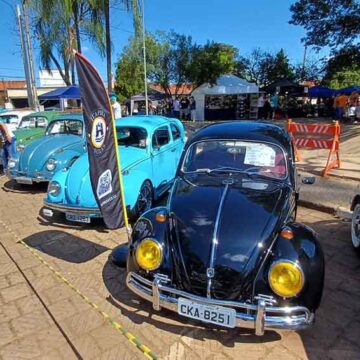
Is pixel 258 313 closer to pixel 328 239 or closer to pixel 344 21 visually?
pixel 328 239

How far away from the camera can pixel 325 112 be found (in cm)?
2392

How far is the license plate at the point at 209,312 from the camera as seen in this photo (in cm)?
256

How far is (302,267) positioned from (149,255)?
1330 millimetres

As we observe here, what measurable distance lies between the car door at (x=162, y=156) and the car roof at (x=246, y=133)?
69.9 inches

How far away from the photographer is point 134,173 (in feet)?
18.1

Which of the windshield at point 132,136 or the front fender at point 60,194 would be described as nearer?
the front fender at point 60,194

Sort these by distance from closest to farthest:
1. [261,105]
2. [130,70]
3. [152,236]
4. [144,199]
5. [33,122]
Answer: [152,236] < [144,199] < [33,122] < [261,105] < [130,70]

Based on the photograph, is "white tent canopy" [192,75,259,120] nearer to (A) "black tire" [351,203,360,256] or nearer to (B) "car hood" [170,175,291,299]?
(A) "black tire" [351,203,360,256]

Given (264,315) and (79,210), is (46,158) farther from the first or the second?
(264,315)

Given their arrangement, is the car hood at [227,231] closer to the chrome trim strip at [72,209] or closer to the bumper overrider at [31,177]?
the chrome trim strip at [72,209]

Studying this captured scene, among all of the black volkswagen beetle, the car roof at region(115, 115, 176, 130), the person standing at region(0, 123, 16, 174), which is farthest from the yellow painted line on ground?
the person standing at region(0, 123, 16, 174)

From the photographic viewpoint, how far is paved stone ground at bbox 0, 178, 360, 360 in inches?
110

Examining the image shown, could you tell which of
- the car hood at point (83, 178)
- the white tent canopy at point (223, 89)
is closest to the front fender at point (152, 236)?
the car hood at point (83, 178)

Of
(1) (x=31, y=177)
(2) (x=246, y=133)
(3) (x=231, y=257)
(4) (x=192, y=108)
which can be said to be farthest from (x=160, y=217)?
(4) (x=192, y=108)
